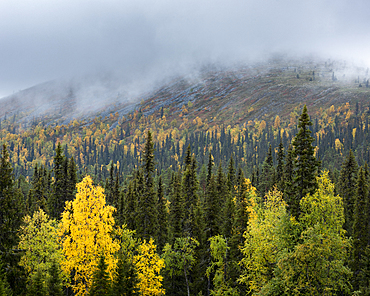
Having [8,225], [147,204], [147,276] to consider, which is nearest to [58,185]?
[147,204]

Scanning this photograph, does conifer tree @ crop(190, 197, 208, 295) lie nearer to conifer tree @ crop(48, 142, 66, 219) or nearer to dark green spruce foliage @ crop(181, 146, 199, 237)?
dark green spruce foliage @ crop(181, 146, 199, 237)

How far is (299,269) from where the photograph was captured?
21453 mm

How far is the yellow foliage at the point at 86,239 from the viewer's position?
935 inches

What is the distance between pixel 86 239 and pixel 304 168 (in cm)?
1970

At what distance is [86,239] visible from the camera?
24000 mm

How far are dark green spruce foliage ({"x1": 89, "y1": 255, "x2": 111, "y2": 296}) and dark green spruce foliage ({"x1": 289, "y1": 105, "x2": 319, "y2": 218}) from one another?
1638cm

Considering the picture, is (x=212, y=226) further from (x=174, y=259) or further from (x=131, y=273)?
(x=131, y=273)

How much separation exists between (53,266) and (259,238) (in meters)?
18.1

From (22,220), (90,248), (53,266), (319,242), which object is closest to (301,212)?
(319,242)

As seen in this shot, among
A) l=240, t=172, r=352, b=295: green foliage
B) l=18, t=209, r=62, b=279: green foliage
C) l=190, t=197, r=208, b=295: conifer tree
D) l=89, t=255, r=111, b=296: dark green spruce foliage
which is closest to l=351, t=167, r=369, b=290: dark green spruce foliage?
l=190, t=197, r=208, b=295: conifer tree

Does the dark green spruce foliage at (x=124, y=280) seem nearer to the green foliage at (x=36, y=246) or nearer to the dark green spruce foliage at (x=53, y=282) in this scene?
the dark green spruce foliage at (x=53, y=282)

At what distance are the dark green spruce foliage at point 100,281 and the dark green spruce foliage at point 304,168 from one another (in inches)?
645

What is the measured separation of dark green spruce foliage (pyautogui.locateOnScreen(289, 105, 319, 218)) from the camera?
25625mm

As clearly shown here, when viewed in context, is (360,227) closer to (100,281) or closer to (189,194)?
(189,194)
